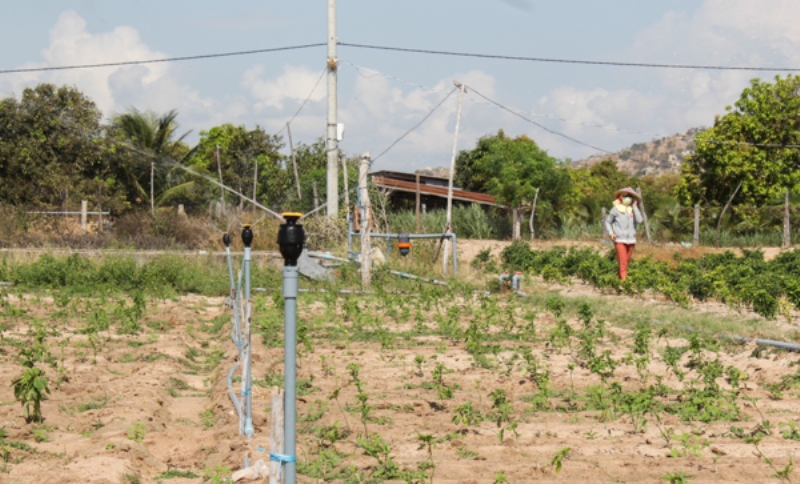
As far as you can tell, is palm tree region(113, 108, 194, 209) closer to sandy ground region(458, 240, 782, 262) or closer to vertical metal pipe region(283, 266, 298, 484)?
sandy ground region(458, 240, 782, 262)

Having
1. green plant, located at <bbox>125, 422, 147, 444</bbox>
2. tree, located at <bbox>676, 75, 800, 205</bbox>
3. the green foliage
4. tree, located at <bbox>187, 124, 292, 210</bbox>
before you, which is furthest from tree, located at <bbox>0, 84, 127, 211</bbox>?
green plant, located at <bbox>125, 422, 147, 444</bbox>

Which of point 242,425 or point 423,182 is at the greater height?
point 423,182

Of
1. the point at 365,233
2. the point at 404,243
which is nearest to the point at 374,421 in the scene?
the point at 365,233

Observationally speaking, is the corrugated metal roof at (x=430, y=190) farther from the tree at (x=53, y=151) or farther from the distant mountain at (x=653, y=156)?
the distant mountain at (x=653, y=156)

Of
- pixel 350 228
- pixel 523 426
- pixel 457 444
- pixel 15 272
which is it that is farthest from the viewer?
pixel 350 228

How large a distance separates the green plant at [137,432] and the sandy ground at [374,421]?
0.02 metres

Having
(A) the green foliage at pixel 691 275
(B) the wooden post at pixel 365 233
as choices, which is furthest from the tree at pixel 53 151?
(A) the green foliage at pixel 691 275

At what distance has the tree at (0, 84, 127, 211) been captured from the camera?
93.2ft

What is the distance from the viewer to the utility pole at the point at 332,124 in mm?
22141

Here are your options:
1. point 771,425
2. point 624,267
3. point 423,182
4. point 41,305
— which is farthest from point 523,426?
point 423,182

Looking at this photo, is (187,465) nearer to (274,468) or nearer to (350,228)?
(274,468)

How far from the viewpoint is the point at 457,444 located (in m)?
5.98

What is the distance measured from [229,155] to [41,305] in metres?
22.5

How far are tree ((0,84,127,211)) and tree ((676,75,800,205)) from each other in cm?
1808
